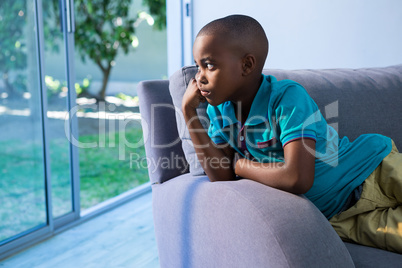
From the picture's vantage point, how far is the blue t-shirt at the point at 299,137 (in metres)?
1.12

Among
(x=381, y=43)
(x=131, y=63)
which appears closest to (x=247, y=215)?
(x=381, y=43)

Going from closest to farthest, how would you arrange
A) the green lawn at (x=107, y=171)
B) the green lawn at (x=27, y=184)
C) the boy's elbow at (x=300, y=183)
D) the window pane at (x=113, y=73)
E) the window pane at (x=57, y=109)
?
the boy's elbow at (x=300, y=183), the green lawn at (x=27, y=184), the window pane at (x=57, y=109), the green lawn at (x=107, y=171), the window pane at (x=113, y=73)

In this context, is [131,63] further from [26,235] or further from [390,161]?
[390,161]

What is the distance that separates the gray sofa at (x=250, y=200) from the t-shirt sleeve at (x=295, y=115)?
0.51ft

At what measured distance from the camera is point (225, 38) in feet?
3.64

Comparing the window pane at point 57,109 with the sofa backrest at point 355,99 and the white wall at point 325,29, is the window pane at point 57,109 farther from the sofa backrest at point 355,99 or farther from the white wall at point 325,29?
the sofa backrest at point 355,99

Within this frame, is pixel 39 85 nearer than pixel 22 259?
No

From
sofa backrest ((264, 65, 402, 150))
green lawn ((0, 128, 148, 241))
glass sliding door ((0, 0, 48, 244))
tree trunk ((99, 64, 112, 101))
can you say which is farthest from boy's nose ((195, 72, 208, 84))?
tree trunk ((99, 64, 112, 101))

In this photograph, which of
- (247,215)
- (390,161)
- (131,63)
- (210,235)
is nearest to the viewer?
(247,215)

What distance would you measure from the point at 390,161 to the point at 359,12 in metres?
1.43

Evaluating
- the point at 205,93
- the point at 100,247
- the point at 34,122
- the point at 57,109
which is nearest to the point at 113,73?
the point at 57,109

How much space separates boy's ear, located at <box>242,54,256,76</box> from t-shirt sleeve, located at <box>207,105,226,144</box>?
200 millimetres

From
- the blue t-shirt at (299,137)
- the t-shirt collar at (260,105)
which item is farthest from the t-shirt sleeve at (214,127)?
the t-shirt collar at (260,105)

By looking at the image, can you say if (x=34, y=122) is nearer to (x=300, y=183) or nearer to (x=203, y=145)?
(x=203, y=145)
